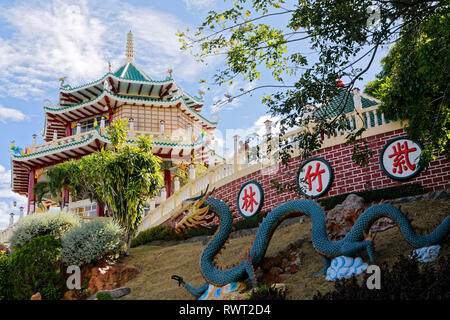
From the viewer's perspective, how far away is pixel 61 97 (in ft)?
102

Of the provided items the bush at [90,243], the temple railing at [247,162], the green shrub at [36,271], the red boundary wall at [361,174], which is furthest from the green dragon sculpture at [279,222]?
the green shrub at [36,271]

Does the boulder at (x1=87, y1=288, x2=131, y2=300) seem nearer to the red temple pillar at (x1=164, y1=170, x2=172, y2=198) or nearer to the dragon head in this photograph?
the dragon head

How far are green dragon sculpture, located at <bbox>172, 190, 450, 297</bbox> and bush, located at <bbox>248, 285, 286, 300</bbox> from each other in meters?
0.43

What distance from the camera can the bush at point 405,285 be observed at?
20.3 ft

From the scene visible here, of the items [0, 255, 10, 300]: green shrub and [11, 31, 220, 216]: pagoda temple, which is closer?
[0, 255, 10, 300]: green shrub

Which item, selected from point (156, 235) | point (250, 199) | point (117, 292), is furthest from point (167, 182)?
point (117, 292)

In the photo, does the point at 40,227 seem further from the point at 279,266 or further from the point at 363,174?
the point at 363,174

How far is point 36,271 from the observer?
12.3 metres

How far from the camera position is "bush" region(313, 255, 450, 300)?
6188 millimetres

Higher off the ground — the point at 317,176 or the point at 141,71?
the point at 141,71

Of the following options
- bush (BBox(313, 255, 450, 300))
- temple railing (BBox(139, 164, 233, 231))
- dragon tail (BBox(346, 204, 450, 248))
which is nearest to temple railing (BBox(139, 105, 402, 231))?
temple railing (BBox(139, 164, 233, 231))

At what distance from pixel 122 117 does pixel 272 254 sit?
20595mm

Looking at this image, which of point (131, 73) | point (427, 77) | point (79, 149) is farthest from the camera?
point (131, 73)
